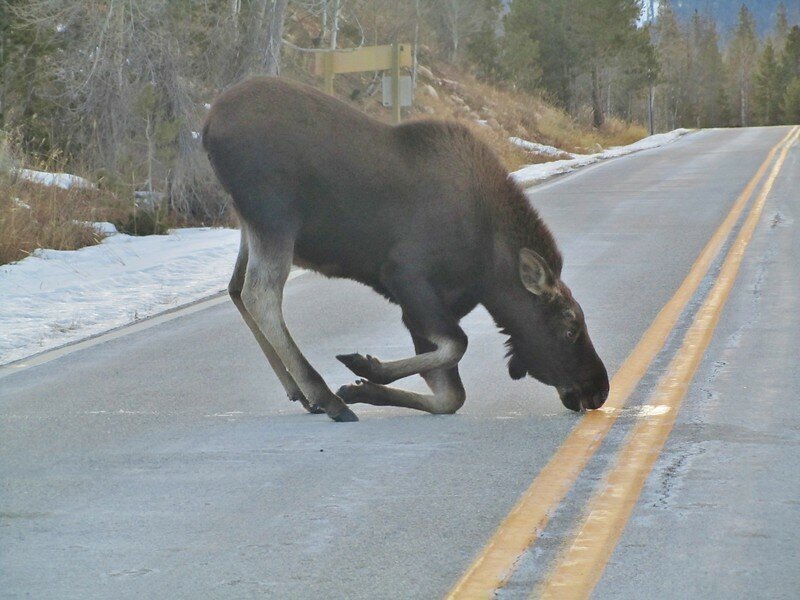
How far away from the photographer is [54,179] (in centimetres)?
1638

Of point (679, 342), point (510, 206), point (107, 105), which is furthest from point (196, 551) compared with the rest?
point (107, 105)

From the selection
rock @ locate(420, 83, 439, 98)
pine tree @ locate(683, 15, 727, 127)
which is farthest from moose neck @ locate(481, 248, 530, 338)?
pine tree @ locate(683, 15, 727, 127)

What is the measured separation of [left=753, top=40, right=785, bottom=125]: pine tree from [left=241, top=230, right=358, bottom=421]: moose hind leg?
122 metres

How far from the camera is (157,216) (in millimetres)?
16234

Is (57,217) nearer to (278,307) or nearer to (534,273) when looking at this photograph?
(278,307)

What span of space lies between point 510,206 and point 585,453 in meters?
1.54

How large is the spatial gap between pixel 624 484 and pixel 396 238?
196 cm

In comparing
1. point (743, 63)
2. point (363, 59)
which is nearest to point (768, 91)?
point (743, 63)

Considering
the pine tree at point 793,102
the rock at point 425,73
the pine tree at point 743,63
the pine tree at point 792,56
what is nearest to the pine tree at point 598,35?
the rock at point 425,73

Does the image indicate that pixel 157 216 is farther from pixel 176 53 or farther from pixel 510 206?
pixel 510 206

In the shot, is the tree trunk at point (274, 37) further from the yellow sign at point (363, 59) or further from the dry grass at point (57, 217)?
the dry grass at point (57, 217)

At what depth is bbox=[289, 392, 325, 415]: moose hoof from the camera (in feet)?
22.7

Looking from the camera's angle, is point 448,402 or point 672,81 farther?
point 672,81

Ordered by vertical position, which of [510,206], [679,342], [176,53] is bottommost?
[679,342]
